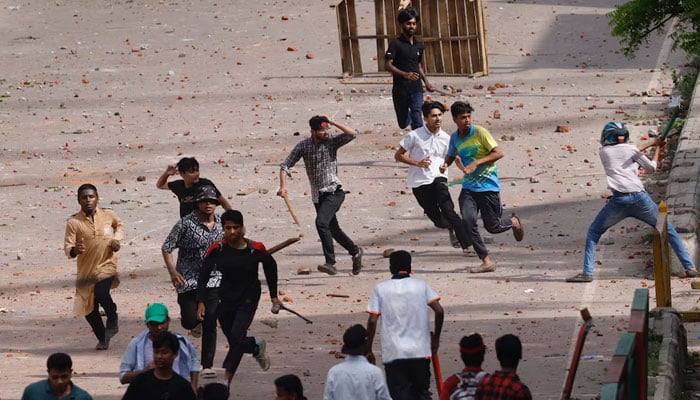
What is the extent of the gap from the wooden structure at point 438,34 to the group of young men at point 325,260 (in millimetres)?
8396

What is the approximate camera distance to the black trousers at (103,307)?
37.3ft

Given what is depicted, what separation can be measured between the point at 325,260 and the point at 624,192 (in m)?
3.33

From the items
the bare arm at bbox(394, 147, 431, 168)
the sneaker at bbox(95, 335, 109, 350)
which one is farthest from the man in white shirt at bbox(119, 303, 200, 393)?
the bare arm at bbox(394, 147, 431, 168)

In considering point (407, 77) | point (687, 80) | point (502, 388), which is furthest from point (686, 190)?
point (502, 388)

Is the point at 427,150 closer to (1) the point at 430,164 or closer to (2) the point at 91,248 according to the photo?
(1) the point at 430,164

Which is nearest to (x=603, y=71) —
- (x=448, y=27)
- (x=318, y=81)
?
(x=448, y=27)

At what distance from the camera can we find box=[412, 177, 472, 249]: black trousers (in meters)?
13.4

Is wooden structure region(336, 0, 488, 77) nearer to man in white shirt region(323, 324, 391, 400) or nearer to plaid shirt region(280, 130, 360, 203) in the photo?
plaid shirt region(280, 130, 360, 203)

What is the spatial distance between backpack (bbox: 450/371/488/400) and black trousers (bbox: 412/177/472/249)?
5.99 meters

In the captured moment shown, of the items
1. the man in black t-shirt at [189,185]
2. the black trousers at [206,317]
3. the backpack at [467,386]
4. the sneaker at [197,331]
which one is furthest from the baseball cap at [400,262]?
the sneaker at [197,331]

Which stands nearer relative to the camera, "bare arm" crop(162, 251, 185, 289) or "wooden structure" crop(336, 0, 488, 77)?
"bare arm" crop(162, 251, 185, 289)

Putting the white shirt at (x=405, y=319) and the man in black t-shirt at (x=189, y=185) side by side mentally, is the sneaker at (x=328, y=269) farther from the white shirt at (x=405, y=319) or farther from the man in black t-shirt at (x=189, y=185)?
the white shirt at (x=405, y=319)

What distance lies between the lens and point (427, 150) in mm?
13375

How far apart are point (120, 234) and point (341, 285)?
8.80 ft
